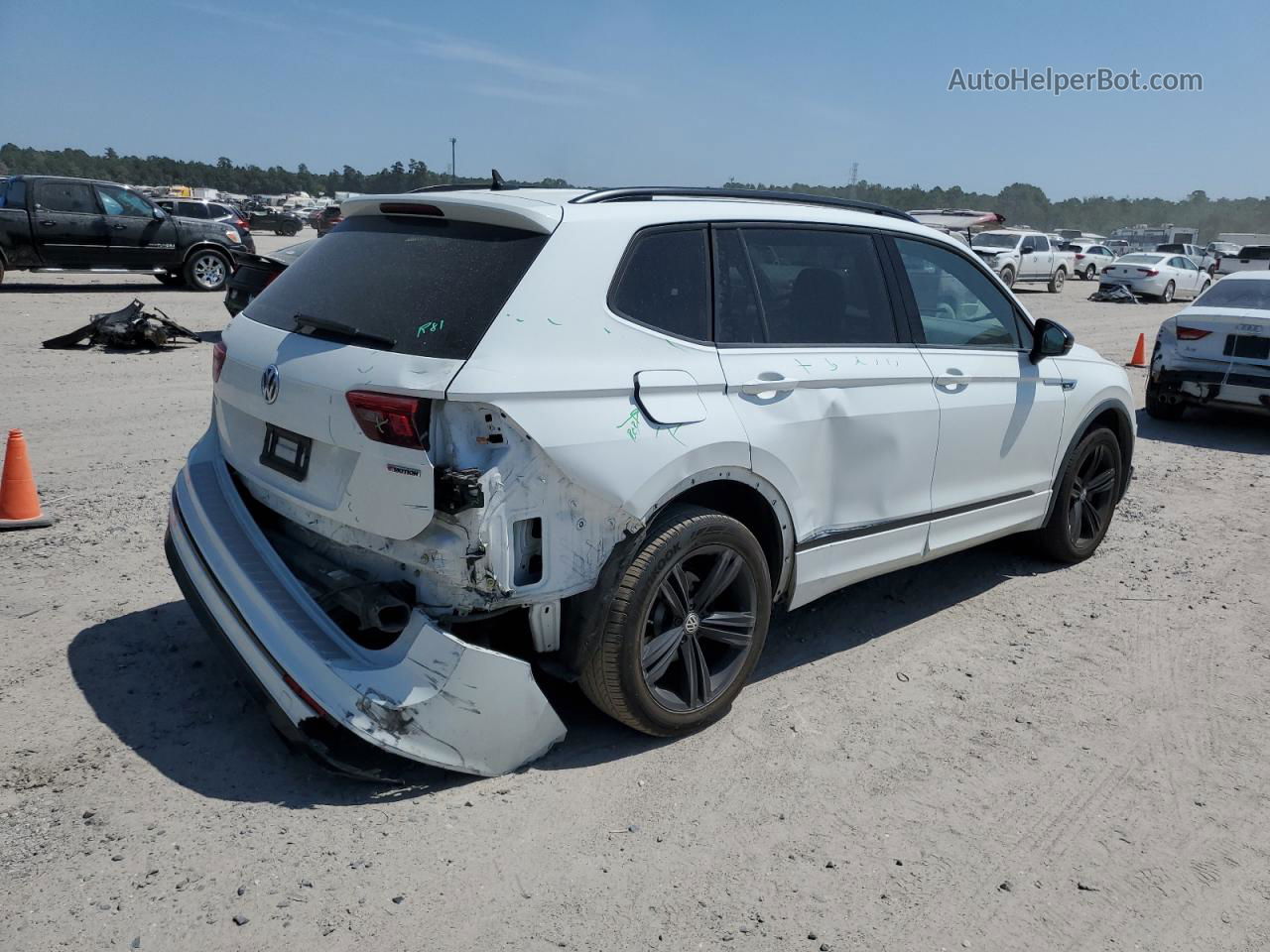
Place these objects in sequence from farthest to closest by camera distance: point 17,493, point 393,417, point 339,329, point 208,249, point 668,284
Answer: point 208,249
point 17,493
point 668,284
point 339,329
point 393,417

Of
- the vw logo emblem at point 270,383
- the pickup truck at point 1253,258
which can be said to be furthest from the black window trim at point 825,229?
the pickup truck at point 1253,258

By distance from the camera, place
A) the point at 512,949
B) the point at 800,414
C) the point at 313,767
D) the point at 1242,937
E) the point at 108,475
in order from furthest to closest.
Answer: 1. the point at 108,475
2. the point at 800,414
3. the point at 313,767
4. the point at 1242,937
5. the point at 512,949

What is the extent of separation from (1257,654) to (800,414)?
279 cm

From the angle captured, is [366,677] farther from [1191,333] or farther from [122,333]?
[122,333]

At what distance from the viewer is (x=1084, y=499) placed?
6.06m

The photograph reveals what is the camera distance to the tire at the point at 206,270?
18.3 metres

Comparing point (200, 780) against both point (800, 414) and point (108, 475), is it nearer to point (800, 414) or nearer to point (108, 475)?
point (800, 414)

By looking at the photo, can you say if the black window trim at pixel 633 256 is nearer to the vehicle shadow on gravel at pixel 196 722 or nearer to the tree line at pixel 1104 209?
the vehicle shadow on gravel at pixel 196 722

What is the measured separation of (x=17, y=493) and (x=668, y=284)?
13.6 feet

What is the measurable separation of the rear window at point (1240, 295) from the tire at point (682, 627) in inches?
335

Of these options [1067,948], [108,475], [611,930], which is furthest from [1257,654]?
[108,475]

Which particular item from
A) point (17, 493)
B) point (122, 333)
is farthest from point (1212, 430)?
point (122, 333)

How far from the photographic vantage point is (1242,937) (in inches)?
116

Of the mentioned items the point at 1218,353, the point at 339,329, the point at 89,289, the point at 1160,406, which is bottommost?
the point at 1160,406
